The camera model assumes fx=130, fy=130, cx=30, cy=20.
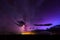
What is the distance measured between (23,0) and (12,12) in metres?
0.22

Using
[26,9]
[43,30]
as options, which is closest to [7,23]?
[26,9]

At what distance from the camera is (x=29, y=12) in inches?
68.7

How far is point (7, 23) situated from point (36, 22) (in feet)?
1.30

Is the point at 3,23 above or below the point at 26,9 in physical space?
below

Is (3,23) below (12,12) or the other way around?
below

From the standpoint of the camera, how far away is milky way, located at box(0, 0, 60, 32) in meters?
1.71

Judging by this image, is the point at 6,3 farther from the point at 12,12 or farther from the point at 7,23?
the point at 7,23

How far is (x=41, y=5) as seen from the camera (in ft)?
5.63

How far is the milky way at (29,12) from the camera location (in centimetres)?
171

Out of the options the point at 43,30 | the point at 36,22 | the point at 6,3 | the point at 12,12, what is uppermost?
the point at 6,3
